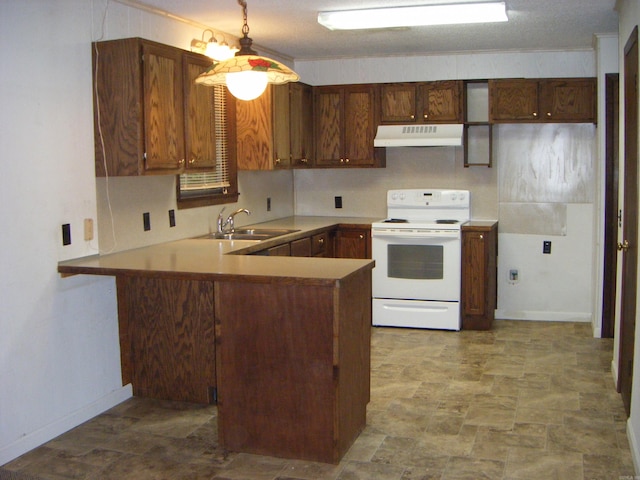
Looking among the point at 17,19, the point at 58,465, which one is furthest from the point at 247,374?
the point at 17,19

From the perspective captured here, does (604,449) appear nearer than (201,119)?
Yes

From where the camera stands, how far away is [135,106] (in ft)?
12.9

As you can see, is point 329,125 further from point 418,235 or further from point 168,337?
point 168,337

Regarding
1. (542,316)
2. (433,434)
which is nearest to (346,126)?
(542,316)

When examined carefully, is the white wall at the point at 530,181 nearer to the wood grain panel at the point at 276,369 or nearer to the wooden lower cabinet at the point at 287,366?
the wooden lower cabinet at the point at 287,366

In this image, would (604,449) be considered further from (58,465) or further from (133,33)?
(133,33)

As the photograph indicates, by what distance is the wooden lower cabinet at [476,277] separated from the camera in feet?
19.5

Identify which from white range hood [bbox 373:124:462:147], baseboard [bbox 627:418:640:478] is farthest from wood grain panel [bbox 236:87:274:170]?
baseboard [bbox 627:418:640:478]

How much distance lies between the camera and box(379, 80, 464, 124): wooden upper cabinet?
Answer: 6.28m

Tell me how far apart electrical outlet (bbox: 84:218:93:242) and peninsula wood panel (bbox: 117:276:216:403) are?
1.09ft

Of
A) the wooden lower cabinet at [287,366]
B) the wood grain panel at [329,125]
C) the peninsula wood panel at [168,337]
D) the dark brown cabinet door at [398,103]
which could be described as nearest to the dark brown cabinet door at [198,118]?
the peninsula wood panel at [168,337]

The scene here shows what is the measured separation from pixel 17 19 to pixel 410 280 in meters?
3.68

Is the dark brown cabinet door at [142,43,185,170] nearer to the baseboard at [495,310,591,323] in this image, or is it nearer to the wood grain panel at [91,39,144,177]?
the wood grain panel at [91,39,144,177]

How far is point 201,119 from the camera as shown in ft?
14.9
